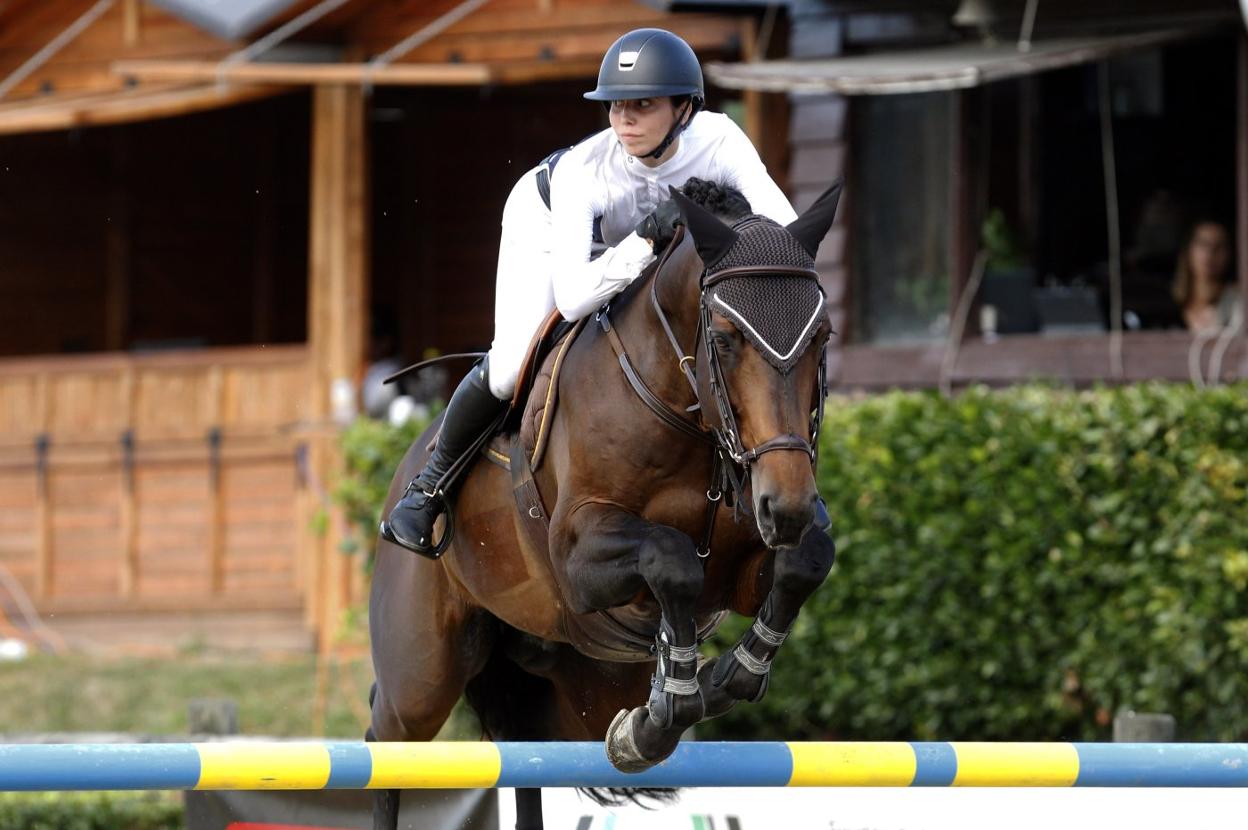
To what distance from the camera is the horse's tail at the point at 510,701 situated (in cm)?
636

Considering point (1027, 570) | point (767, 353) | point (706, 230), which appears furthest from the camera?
point (1027, 570)

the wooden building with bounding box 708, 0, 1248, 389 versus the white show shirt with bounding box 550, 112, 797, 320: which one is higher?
the wooden building with bounding box 708, 0, 1248, 389

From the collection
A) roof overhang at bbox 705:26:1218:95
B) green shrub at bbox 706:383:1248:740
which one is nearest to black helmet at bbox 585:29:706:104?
green shrub at bbox 706:383:1248:740

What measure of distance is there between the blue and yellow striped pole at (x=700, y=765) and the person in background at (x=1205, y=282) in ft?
20.2

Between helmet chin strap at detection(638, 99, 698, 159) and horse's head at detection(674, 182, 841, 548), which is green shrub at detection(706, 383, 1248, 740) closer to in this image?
helmet chin strap at detection(638, 99, 698, 159)

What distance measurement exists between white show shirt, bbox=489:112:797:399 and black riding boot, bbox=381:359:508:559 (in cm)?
13

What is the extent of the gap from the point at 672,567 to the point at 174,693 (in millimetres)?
8189

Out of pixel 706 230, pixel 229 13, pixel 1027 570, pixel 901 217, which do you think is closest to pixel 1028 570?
pixel 1027 570

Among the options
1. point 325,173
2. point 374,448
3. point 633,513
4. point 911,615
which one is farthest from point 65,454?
point 633,513

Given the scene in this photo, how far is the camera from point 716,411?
447 centimetres

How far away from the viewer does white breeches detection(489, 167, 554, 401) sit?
5.41m

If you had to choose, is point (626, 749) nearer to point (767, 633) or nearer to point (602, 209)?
point (767, 633)

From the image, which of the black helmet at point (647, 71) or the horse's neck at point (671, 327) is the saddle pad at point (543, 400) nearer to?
the horse's neck at point (671, 327)

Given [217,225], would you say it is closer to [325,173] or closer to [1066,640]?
[325,173]
